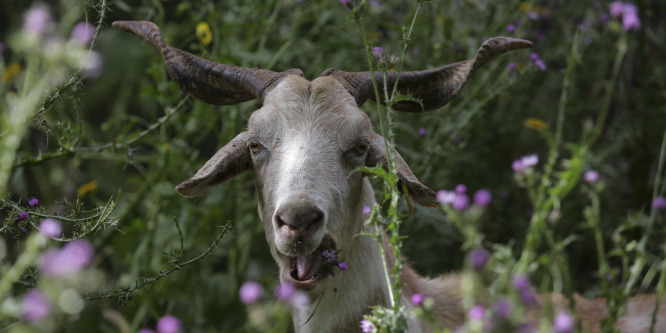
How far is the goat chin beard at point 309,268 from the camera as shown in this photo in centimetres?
333

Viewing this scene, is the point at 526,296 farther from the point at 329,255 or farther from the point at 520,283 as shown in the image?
the point at 329,255

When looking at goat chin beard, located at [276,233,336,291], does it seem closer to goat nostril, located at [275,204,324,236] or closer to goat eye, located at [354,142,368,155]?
goat nostril, located at [275,204,324,236]

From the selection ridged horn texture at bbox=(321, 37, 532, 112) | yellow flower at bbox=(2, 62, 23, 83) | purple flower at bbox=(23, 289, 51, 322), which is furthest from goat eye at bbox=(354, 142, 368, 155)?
yellow flower at bbox=(2, 62, 23, 83)

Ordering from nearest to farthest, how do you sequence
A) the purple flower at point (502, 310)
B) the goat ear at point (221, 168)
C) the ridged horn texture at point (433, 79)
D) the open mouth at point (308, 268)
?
1. the purple flower at point (502, 310)
2. the open mouth at point (308, 268)
3. the goat ear at point (221, 168)
4. the ridged horn texture at point (433, 79)

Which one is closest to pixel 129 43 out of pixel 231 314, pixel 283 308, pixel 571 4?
pixel 231 314

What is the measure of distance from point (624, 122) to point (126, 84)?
570cm

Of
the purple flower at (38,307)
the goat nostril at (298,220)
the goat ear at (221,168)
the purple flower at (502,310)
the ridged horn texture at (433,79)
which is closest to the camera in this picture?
the purple flower at (38,307)

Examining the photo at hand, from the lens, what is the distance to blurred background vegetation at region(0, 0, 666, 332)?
5383 mm

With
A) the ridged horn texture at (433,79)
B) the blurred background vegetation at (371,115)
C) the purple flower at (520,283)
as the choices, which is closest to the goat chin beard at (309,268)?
the ridged horn texture at (433,79)

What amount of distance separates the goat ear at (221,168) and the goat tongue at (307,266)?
697mm

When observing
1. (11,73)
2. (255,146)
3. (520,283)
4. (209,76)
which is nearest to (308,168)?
(255,146)

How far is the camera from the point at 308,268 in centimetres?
334

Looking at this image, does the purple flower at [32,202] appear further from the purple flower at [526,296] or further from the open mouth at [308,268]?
the purple flower at [526,296]

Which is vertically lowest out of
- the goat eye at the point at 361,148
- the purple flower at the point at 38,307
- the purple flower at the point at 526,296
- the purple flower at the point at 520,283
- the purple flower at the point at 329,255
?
the purple flower at the point at 329,255
